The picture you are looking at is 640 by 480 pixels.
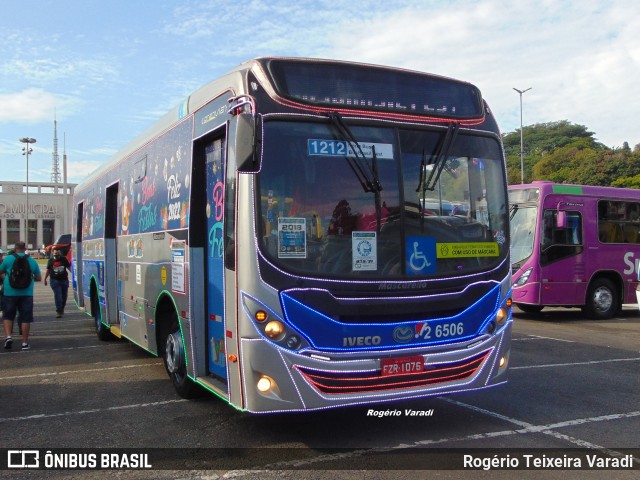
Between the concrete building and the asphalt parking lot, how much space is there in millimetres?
85081

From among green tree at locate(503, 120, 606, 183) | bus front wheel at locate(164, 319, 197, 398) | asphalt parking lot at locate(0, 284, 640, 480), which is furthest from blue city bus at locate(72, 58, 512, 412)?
green tree at locate(503, 120, 606, 183)

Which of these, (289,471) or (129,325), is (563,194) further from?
(289,471)

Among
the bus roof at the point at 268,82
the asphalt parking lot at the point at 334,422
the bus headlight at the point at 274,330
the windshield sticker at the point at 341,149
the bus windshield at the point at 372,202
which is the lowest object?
the asphalt parking lot at the point at 334,422

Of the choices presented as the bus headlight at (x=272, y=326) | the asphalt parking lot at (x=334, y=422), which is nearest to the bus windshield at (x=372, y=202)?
the bus headlight at (x=272, y=326)

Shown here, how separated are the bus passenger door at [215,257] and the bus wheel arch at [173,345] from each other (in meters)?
0.81

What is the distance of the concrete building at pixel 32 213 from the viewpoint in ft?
287

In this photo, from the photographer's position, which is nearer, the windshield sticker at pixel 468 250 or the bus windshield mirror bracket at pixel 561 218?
the windshield sticker at pixel 468 250

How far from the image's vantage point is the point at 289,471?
14.9ft

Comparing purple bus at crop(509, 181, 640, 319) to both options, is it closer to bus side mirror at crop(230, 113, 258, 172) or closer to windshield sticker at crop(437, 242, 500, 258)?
windshield sticker at crop(437, 242, 500, 258)

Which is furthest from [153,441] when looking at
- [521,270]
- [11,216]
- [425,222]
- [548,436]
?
[11,216]

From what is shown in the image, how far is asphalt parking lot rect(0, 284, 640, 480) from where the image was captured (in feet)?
15.5

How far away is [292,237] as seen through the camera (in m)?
4.72

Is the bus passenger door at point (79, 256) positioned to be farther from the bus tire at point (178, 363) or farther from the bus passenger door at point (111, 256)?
the bus tire at point (178, 363)

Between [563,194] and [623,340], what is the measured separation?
3.83 m
